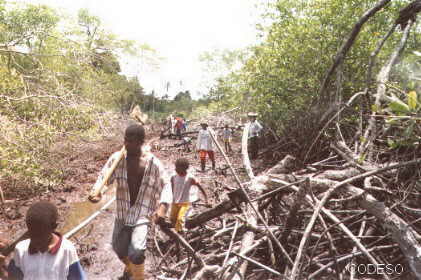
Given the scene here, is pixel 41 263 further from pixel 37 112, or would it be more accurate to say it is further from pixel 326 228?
pixel 37 112

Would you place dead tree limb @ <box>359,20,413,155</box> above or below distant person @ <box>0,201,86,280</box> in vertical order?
above

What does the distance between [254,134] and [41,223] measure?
32.9ft

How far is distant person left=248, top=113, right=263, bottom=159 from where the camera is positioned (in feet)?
36.9

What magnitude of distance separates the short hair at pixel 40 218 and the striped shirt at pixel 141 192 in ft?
4.12

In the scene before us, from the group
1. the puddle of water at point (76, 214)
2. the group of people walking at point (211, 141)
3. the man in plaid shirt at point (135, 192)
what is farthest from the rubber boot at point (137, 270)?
the group of people walking at point (211, 141)

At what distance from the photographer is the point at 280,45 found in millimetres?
9375

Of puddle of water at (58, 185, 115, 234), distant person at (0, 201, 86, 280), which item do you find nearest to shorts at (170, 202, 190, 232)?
puddle of water at (58, 185, 115, 234)

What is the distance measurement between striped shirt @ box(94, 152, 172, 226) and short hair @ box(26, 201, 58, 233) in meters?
1.26

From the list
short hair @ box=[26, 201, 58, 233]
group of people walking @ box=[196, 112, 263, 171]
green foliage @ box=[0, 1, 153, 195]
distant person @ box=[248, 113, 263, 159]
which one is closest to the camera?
short hair @ box=[26, 201, 58, 233]

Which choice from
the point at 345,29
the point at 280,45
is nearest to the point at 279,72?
the point at 280,45

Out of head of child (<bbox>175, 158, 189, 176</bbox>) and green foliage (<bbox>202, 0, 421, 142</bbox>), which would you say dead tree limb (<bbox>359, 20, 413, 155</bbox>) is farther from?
head of child (<bbox>175, 158, 189, 176</bbox>)

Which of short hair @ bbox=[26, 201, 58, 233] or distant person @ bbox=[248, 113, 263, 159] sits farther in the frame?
distant person @ bbox=[248, 113, 263, 159]

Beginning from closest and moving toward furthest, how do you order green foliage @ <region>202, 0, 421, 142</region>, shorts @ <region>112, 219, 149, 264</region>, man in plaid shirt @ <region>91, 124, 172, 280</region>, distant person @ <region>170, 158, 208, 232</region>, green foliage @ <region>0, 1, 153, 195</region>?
shorts @ <region>112, 219, 149, 264</region>
man in plaid shirt @ <region>91, 124, 172, 280</region>
distant person @ <region>170, 158, 208, 232</region>
green foliage @ <region>0, 1, 153, 195</region>
green foliage @ <region>202, 0, 421, 142</region>

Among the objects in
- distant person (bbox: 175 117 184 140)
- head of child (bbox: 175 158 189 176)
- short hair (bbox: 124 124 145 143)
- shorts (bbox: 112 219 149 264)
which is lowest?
distant person (bbox: 175 117 184 140)
